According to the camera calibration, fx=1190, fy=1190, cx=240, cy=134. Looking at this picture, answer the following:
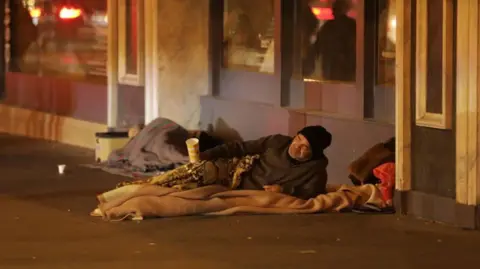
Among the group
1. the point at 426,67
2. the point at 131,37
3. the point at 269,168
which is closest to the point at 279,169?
the point at 269,168

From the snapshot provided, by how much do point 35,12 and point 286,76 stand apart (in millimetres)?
6960

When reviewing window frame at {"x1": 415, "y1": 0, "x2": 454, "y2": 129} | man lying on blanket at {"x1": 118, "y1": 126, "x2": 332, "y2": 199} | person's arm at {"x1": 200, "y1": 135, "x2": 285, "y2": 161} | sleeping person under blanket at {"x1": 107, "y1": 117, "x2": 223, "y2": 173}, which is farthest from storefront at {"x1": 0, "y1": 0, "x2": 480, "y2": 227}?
person's arm at {"x1": 200, "y1": 135, "x2": 285, "y2": 161}

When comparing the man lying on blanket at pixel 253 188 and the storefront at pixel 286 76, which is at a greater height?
the storefront at pixel 286 76

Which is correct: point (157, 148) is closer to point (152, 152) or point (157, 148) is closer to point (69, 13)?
point (152, 152)

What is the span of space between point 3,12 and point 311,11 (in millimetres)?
8166

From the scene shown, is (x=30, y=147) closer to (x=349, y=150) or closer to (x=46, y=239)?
(x=349, y=150)

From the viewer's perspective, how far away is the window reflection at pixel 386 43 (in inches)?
424

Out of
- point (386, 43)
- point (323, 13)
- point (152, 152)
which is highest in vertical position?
point (323, 13)

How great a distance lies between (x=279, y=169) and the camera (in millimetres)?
9852

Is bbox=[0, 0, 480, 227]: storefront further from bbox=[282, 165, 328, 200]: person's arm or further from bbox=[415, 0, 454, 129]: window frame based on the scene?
bbox=[282, 165, 328, 200]: person's arm

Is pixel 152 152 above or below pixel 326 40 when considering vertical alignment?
below

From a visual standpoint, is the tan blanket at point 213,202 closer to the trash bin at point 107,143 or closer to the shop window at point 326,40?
the shop window at point 326,40

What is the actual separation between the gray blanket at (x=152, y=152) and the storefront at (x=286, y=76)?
23.8 inches

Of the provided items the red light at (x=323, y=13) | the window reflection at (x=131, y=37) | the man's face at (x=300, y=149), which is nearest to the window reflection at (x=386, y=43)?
the red light at (x=323, y=13)
